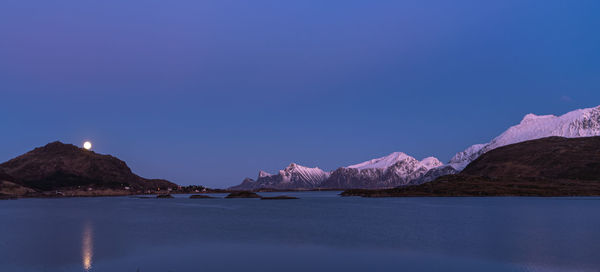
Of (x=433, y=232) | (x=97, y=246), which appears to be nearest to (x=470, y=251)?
(x=433, y=232)

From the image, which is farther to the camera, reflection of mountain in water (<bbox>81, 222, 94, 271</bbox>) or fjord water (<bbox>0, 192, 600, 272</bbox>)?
reflection of mountain in water (<bbox>81, 222, 94, 271</bbox>)


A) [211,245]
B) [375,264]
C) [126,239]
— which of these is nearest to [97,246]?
[126,239]

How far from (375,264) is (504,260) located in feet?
36.5

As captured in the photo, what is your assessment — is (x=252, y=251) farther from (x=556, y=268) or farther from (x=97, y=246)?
(x=556, y=268)

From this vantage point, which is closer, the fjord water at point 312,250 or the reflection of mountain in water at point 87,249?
the fjord water at point 312,250

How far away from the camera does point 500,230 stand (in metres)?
59.9

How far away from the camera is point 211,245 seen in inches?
1831

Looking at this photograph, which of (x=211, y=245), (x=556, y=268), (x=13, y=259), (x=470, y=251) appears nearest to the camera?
(x=556, y=268)

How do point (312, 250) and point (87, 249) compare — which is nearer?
point (312, 250)

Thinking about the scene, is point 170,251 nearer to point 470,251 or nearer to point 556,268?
point 470,251

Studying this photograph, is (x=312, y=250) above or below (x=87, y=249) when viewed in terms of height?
below

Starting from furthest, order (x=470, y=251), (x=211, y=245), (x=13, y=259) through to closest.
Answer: (x=211, y=245)
(x=470, y=251)
(x=13, y=259)

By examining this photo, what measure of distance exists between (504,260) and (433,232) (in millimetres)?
23094

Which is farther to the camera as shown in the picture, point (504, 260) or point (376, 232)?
point (376, 232)
